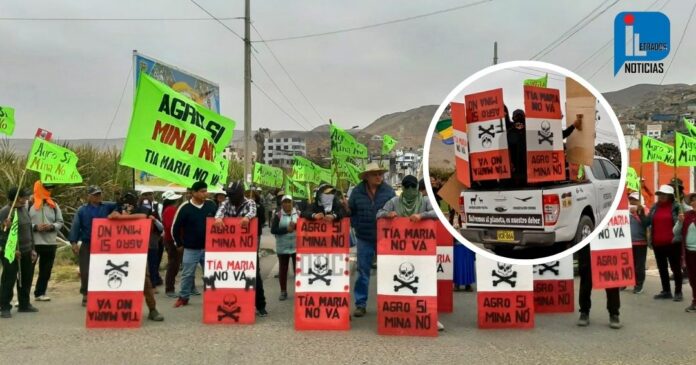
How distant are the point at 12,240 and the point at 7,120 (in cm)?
815

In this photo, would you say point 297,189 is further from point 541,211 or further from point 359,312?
point 541,211

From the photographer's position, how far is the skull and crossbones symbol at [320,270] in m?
7.06

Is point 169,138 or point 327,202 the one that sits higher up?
point 169,138

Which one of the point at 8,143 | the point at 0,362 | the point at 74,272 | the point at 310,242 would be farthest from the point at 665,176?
the point at 8,143

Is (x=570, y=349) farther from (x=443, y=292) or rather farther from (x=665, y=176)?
(x=665, y=176)

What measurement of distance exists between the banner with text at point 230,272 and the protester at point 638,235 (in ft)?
20.5

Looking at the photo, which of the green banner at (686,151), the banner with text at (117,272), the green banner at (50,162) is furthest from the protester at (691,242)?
the green banner at (50,162)

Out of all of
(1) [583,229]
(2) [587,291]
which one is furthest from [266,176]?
(1) [583,229]

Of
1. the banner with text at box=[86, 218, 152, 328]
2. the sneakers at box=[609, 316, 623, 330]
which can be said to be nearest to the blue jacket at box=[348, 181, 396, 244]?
the banner with text at box=[86, 218, 152, 328]

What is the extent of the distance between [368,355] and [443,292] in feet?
7.90

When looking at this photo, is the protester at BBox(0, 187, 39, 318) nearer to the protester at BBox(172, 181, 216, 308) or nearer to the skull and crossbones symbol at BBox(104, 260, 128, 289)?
the skull and crossbones symbol at BBox(104, 260, 128, 289)

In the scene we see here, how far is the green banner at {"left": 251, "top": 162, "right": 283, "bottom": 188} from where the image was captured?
19953mm

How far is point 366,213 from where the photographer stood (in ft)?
24.6

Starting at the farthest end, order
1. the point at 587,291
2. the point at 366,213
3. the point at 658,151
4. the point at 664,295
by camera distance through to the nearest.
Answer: the point at 658,151
the point at 664,295
the point at 366,213
the point at 587,291
